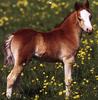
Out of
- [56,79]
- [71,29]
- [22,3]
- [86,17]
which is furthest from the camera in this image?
[22,3]

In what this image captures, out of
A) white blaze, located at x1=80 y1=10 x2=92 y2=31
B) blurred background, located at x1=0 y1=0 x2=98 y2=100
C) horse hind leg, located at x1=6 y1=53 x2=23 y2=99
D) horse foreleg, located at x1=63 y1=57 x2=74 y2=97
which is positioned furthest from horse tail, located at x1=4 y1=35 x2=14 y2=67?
white blaze, located at x1=80 y1=10 x2=92 y2=31

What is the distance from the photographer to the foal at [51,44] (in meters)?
9.96

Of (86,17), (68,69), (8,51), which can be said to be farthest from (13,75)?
(86,17)

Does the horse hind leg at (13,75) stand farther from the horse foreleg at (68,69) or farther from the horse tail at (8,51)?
the horse foreleg at (68,69)

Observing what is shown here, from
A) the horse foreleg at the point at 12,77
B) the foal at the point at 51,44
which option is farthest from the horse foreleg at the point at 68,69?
the horse foreleg at the point at 12,77

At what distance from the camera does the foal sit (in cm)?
996

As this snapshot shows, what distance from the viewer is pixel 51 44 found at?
10227 millimetres

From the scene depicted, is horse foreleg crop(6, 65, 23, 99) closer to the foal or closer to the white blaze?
the foal

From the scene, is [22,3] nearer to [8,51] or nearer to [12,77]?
[8,51]

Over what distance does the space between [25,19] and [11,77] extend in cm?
909

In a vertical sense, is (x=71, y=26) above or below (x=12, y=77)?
above

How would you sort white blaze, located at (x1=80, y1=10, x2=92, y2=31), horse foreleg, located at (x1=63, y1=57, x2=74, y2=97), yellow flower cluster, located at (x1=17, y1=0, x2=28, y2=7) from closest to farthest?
white blaze, located at (x1=80, y1=10, x2=92, y2=31)
horse foreleg, located at (x1=63, y1=57, x2=74, y2=97)
yellow flower cluster, located at (x1=17, y1=0, x2=28, y2=7)

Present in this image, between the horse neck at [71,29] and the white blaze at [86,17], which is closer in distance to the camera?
the white blaze at [86,17]

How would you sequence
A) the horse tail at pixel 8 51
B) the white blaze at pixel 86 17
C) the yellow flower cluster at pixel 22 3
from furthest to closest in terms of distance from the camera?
the yellow flower cluster at pixel 22 3 → the horse tail at pixel 8 51 → the white blaze at pixel 86 17
